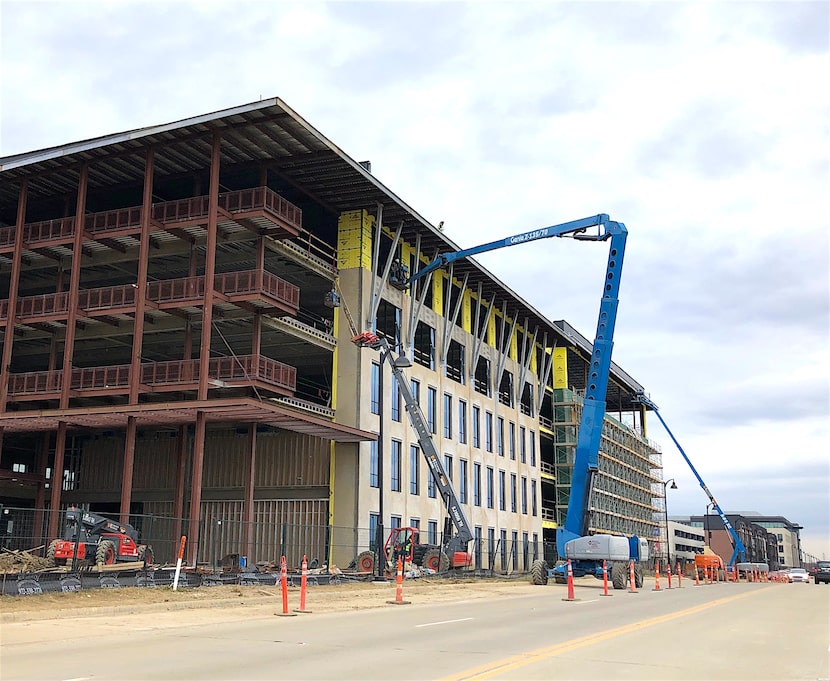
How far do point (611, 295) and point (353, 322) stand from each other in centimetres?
1300

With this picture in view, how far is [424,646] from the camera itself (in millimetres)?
13750

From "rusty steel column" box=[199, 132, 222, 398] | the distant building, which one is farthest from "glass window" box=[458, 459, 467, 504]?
the distant building

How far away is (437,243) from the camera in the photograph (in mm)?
50875

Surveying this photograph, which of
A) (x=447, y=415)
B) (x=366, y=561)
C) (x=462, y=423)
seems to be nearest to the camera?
(x=366, y=561)

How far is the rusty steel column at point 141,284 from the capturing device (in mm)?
37156

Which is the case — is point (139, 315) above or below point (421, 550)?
above

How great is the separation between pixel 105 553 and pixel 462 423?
3067cm

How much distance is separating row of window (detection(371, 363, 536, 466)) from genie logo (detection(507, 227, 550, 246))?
9.56 m

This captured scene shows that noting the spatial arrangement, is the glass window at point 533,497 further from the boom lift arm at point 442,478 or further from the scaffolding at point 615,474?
the boom lift arm at point 442,478

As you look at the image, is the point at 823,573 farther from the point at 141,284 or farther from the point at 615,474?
the point at 141,284

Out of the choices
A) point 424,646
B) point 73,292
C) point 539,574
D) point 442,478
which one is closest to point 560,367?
point 442,478

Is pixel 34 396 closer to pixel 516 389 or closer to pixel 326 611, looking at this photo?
pixel 326 611

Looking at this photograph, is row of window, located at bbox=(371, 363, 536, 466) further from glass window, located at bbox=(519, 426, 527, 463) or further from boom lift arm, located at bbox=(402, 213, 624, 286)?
boom lift arm, located at bbox=(402, 213, 624, 286)

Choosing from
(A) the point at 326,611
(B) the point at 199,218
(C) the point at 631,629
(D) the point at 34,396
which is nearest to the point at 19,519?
(D) the point at 34,396
